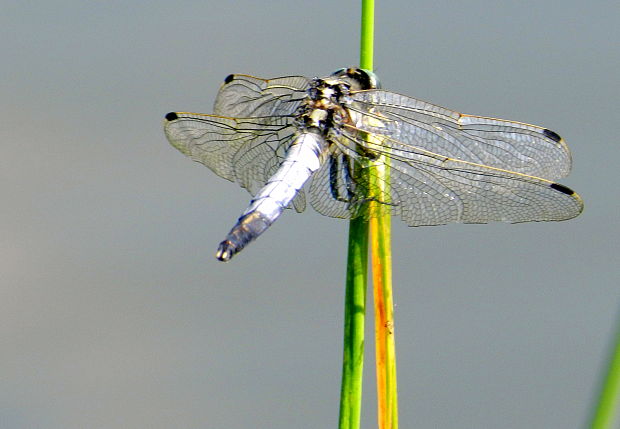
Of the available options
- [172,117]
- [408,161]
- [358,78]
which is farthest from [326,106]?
[172,117]

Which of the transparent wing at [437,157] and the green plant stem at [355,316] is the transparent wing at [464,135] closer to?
the transparent wing at [437,157]

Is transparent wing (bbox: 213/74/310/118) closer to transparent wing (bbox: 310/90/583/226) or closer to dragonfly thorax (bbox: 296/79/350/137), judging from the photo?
dragonfly thorax (bbox: 296/79/350/137)

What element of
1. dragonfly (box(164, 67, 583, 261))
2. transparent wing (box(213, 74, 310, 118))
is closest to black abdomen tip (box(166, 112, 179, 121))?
transparent wing (box(213, 74, 310, 118))

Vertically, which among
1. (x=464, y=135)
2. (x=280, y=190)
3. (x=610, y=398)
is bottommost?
(x=610, y=398)

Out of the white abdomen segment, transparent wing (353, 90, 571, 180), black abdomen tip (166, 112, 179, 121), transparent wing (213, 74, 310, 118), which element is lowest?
the white abdomen segment

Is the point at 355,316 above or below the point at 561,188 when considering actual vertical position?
below

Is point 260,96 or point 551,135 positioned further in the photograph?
point 260,96

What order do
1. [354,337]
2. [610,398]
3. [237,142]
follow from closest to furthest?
[610,398] → [354,337] → [237,142]

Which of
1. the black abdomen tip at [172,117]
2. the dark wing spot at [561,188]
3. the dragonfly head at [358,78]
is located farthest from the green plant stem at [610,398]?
the black abdomen tip at [172,117]

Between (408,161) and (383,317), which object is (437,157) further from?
(383,317)
